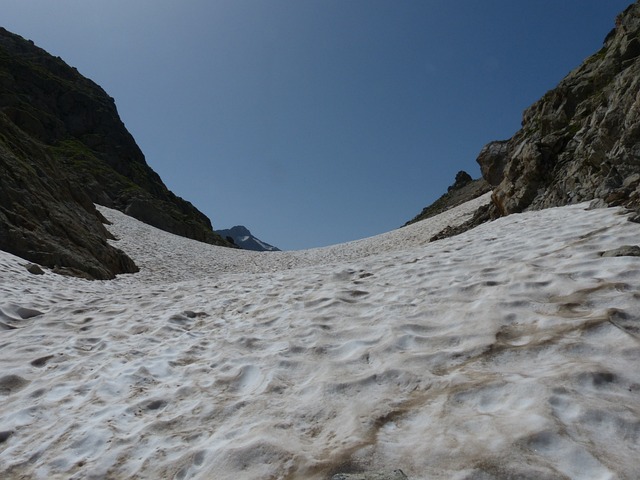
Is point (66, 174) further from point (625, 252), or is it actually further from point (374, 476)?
point (374, 476)

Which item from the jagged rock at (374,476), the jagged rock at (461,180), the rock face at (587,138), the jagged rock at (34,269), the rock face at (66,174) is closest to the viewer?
the jagged rock at (374,476)

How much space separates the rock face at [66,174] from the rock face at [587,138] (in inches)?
670

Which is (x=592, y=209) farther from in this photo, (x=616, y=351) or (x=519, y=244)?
(x=616, y=351)

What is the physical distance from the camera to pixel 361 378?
3.99 m

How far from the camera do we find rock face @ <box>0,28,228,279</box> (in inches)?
585

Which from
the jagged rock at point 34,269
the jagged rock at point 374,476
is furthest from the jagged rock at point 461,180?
the jagged rock at point 374,476

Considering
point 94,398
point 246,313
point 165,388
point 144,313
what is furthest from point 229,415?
point 144,313

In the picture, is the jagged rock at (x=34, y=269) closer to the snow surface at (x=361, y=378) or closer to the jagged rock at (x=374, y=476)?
the snow surface at (x=361, y=378)

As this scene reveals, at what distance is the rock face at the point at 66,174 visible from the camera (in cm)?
1487

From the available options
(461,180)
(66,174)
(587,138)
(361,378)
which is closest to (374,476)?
(361,378)

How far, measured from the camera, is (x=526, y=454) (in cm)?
247

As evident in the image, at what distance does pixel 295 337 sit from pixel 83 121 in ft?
379

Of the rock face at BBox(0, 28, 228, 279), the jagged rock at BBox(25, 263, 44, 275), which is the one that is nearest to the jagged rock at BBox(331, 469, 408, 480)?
the jagged rock at BBox(25, 263, 44, 275)

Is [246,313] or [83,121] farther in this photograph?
[83,121]
